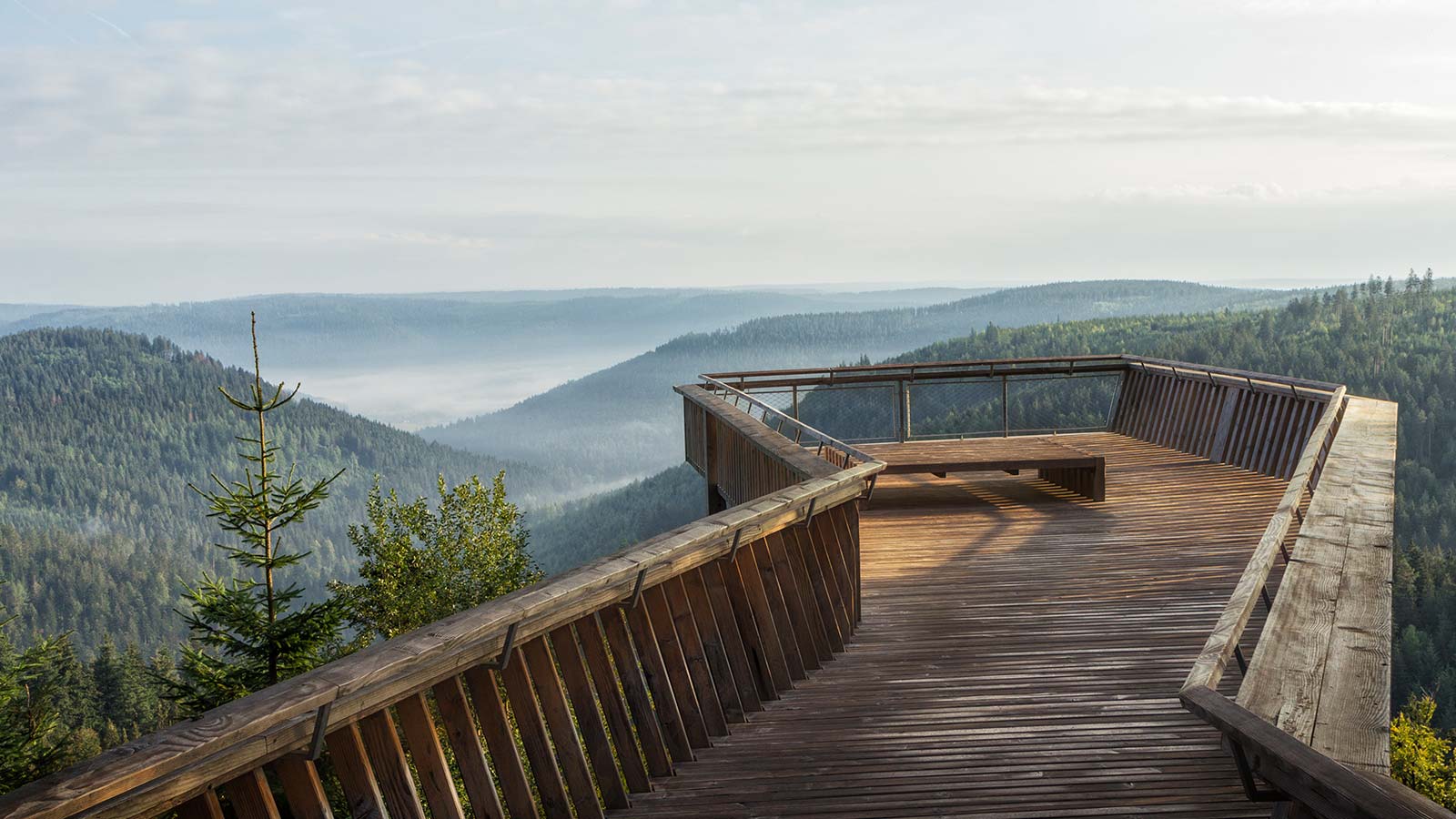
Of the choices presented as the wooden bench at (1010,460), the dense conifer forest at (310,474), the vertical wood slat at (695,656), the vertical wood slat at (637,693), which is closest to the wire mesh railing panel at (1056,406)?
the dense conifer forest at (310,474)

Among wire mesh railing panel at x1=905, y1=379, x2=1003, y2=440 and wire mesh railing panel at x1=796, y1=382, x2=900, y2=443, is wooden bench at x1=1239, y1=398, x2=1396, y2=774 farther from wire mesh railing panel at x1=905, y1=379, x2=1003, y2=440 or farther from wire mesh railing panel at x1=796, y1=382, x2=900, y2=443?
wire mesh railing panel at x1=905, y1=379, x2=1003, y2=440

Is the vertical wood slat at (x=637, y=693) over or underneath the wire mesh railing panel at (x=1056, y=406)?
over

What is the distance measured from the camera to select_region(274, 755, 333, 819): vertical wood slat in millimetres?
2193

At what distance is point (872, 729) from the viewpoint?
12.5ft

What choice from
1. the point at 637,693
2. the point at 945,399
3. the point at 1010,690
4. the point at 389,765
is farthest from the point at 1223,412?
the point at 389,765

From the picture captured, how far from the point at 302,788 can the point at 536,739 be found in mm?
832

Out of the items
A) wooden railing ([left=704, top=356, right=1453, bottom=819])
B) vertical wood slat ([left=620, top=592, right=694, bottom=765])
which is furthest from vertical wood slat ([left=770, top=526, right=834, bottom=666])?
wooden railing ([left=704, top=356, right=1453, bottom=819])

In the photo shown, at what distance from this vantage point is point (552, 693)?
3.03 meters

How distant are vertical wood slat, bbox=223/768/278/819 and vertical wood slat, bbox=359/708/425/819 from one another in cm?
33

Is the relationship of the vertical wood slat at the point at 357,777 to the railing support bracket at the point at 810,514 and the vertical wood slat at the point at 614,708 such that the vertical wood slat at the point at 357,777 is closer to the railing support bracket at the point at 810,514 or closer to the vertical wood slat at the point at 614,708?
the vertical wood slat at the point at 614,708

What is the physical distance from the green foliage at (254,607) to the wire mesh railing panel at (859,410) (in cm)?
639

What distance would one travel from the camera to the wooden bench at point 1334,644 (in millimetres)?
1899

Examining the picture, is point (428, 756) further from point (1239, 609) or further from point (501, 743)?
point (1239, 609)

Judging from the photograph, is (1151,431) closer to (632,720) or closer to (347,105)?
(632,720)
